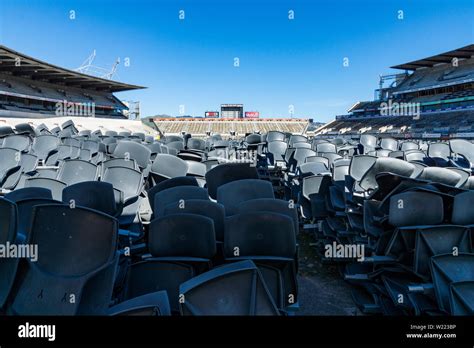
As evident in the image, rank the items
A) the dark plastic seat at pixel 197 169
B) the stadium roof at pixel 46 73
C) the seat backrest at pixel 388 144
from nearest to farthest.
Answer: the dark plastic seat at pixel 197 169, the seat backrest at pixel 388 144, the stadium roof at pixel 46 73

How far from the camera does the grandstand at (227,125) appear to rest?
36.3m

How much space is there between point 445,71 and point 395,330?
5166 centimetres

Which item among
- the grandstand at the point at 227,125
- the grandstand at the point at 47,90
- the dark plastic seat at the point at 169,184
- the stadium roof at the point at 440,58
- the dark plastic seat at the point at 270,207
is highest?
the stadium roof at the point at 440,58

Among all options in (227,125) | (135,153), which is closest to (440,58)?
(227,125)

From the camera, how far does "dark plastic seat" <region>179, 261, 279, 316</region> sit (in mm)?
1796

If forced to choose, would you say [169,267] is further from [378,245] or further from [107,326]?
[378,245]

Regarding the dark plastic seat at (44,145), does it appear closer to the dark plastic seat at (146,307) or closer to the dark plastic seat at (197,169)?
the dark plastic seat at (197,169)

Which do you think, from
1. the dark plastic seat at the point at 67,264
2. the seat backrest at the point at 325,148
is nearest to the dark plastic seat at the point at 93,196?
the dark plastic seat at the point at 67,264

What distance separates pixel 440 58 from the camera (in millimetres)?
43062

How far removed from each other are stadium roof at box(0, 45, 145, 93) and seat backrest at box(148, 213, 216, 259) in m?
33.8

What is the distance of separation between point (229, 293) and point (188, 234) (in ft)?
3.02

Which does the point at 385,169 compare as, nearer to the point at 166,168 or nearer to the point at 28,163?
the point at 166,168

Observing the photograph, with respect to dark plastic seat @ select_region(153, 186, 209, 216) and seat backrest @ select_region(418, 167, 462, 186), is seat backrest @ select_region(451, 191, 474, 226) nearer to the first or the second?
seat backrest @ select_region(418, 167, 462, 186)

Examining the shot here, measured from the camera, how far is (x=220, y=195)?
12.9ft
